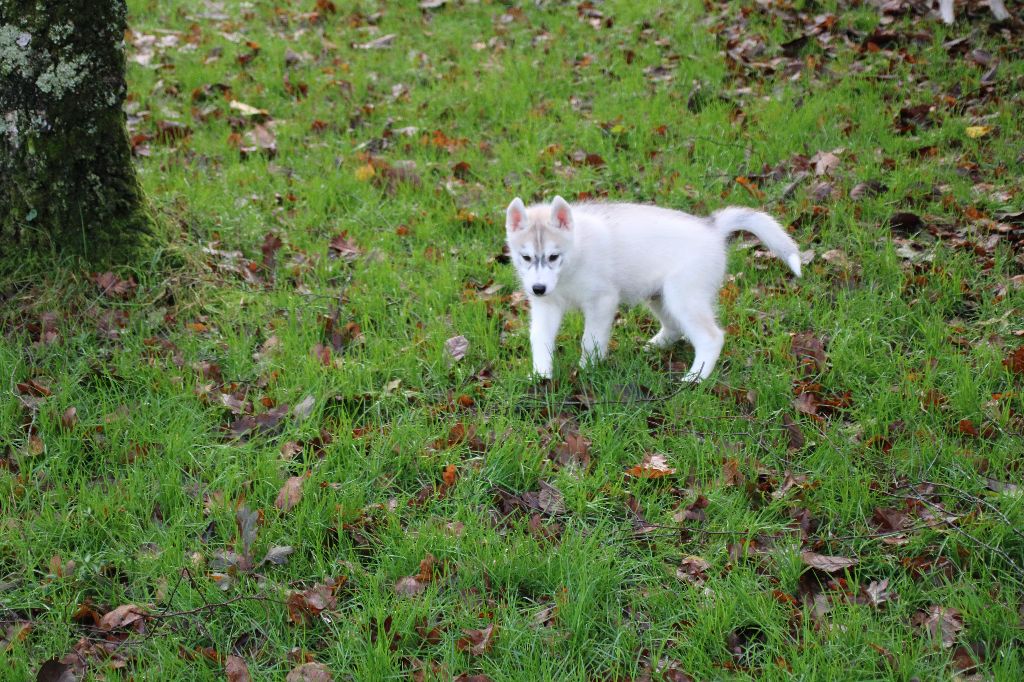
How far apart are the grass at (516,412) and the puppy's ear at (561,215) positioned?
61cm

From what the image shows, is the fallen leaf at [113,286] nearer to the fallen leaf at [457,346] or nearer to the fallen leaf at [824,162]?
the fallen leaf at [457,346]

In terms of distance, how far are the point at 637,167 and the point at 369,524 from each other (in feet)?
12.7

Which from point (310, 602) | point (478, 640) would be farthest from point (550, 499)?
point (310, 602)

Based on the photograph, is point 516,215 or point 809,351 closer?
point 809,351

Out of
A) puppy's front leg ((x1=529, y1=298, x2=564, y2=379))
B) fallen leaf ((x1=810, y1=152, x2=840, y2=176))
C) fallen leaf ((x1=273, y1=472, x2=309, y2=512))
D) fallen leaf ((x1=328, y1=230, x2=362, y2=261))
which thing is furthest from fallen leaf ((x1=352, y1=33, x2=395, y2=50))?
fallen leaf ((x1=273, y1=472, x2=309, y2=512))

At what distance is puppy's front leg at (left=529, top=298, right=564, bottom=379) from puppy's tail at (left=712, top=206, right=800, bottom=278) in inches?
39.6

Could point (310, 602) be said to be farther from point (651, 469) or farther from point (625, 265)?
point (625, 265)

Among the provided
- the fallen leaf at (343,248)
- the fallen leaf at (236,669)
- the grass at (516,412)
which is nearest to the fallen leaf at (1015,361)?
the grass at (516,412)

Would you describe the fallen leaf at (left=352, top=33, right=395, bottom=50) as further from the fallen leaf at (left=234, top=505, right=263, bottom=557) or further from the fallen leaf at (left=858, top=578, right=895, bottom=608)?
the fallen leaf at (left=858, top=578, right=895, bottom=608)

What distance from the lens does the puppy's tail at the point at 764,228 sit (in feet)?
14.8

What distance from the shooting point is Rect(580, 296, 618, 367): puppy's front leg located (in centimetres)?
446

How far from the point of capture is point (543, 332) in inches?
175

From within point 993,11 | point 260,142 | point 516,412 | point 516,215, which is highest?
point 993,11

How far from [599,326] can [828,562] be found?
1747 mm
